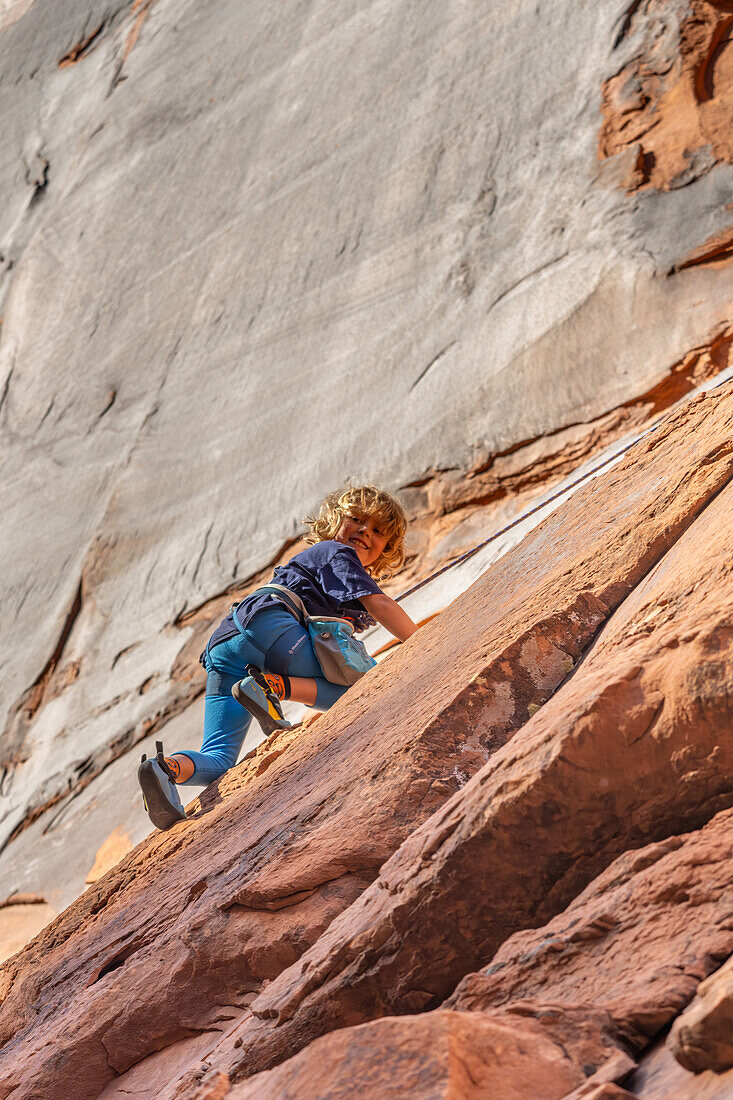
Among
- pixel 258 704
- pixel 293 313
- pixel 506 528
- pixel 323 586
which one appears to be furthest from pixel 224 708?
pixel 293 313

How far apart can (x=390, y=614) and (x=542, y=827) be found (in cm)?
161

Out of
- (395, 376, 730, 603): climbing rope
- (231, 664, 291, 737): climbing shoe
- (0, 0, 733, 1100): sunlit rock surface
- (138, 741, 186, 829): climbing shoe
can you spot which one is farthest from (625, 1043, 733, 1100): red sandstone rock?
(395, 376, 730, 603): climbing rope

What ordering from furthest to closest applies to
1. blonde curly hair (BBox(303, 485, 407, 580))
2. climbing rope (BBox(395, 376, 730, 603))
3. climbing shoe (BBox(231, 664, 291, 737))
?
1. climbing rope (BBox(395, 376, 730, 603))
2. blonde curly hair (BBox(303, 485, 407, 580))
3. climbing shoe (BBox(231, 664, 291, 737))

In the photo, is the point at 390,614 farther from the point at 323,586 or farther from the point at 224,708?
the point at 224,708

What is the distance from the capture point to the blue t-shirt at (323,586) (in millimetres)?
2789

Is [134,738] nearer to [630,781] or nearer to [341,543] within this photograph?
[341,543]

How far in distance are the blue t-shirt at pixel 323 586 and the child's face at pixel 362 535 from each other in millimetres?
160

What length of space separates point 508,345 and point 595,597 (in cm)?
316

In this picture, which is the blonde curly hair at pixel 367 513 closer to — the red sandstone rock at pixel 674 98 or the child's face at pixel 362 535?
the child's face at pixel 362 535

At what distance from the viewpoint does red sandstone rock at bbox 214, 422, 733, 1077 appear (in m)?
1.10

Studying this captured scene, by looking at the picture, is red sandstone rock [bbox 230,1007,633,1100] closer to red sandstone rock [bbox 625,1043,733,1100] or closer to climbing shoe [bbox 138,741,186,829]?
red sandstone rock [bbox 625,1043,733,1100]

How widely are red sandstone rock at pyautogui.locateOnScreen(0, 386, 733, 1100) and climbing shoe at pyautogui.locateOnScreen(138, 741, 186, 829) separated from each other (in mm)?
56

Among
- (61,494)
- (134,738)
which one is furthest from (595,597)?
(61,494)

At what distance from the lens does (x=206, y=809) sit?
230cm
